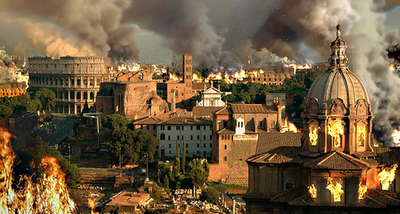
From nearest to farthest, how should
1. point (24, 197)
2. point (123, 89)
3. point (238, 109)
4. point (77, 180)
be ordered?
point (24, 197) < point (77, 180) < point (238, 109) < point (123, 89)

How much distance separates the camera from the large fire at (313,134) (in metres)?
36.3

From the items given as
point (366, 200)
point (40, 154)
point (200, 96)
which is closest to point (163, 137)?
point (40, 154)

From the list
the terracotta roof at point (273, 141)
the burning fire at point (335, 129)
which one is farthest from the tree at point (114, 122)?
A: the burning fire at point (335, 129)

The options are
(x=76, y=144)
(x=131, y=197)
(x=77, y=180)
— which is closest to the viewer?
(x=131, y=197)

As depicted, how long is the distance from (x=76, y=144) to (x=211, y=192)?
67.0 ft

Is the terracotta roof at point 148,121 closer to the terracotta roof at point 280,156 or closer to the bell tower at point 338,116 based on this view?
the terracotta roof at point 280,156

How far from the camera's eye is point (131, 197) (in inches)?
2227

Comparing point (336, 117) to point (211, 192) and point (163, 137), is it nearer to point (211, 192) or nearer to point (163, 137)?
point (211, 192)

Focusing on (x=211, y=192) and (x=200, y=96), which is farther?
(x=200, y=96)

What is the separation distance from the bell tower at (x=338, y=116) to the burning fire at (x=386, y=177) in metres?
1.19

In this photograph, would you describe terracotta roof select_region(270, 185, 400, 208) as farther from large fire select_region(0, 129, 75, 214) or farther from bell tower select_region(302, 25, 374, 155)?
large fire select_region(0, 129, 75, 214)

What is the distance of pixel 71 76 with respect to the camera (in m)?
120

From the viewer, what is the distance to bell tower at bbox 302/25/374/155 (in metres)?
35.9

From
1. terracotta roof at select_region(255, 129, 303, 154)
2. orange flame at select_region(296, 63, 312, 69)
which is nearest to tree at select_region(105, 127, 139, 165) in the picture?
terracotta roof at select_region(255, 129, 303, 154)
